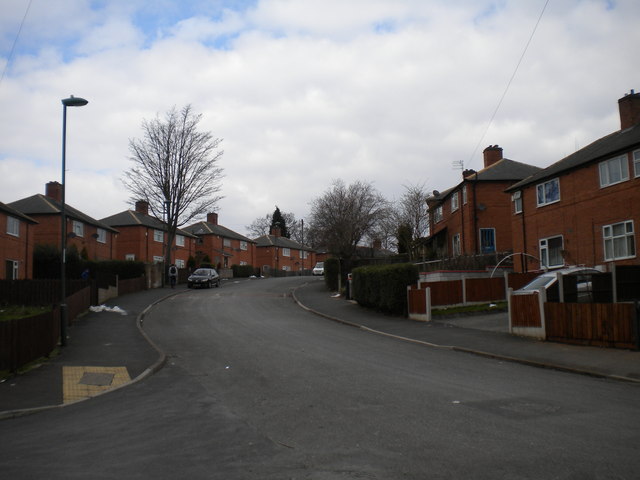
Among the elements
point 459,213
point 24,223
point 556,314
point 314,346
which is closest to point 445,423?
point 314,346

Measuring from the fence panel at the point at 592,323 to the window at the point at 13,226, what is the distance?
110ft

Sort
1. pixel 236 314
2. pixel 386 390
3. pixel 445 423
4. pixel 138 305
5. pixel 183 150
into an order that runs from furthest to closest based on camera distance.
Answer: pixel 183 150 < pixel 138 305 < pixel 236 314 < pixel 386 390 < pixel 445 423

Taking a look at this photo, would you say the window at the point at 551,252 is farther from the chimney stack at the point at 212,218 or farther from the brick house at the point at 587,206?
the chimney stack at the point at 212,218

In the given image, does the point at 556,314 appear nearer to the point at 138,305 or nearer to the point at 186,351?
the point at 186,351

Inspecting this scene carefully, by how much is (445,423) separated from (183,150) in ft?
158

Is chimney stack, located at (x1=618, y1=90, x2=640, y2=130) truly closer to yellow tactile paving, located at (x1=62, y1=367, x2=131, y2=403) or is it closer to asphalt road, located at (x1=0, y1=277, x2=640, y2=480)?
asphalt road, located at (x1=0, y1=277, x2=640, y2=480)

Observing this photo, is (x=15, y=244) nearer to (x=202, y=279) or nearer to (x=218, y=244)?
(x=202, y=279)

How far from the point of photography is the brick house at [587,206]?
23.2 m

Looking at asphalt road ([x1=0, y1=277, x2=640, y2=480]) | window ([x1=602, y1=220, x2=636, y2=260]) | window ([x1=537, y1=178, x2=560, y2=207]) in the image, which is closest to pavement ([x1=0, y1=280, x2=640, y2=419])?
asphalt road ([x1=0, y1=277, x2=640, y2=480])

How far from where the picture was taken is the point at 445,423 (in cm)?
722

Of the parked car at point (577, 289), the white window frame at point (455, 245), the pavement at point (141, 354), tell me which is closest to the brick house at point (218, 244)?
the white window frame at point (455, 245)

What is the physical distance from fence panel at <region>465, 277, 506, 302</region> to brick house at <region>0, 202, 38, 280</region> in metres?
27.7

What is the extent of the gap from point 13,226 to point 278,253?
56667mm

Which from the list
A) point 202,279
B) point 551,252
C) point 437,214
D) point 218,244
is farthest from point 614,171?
point 218,244
